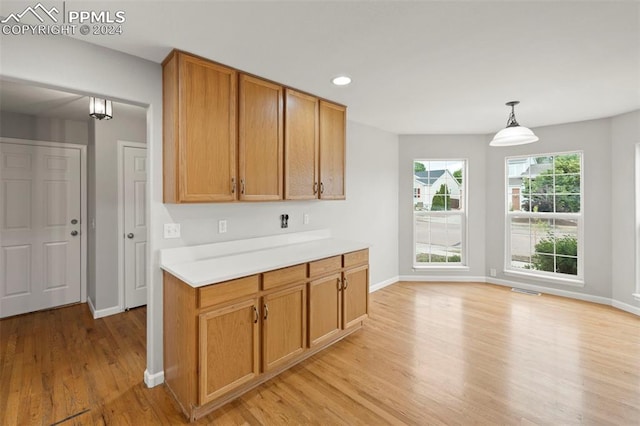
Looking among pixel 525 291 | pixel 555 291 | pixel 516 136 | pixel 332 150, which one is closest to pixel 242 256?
pixel 332 150

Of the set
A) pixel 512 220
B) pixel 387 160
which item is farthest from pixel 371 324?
pixel 512 220

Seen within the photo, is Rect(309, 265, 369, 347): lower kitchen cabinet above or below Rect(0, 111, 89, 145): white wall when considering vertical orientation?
below

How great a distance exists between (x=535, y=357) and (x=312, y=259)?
2109 mm

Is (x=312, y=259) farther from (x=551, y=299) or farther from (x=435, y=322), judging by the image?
(x=551, y=299)

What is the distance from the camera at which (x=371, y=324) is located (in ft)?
10.9

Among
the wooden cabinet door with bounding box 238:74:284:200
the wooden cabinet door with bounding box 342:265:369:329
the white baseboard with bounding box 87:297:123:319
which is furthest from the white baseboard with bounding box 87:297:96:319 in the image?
the wooden cabinet door with bounding box 342:265:369:329

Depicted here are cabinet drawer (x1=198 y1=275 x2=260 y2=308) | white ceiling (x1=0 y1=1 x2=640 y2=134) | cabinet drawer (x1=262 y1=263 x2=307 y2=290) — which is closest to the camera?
white ceiling (x1=0 y1=1 x2=640 y2=134)

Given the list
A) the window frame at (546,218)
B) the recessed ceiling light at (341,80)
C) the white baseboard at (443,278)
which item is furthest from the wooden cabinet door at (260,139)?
the window frame at (546,218)

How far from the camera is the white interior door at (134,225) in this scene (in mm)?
3693

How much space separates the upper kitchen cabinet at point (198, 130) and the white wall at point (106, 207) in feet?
5.98

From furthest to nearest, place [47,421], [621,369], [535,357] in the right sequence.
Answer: [535,357]
[621,369]
[47,421]

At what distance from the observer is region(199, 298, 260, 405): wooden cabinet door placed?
1.87 meters

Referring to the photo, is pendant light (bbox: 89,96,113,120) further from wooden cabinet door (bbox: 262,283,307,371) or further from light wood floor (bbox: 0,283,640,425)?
wooden cabinet door (bbox: 262,283,307,371)

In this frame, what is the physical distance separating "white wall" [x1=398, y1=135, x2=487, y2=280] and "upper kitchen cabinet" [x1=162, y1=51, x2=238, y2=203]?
10.6ft
